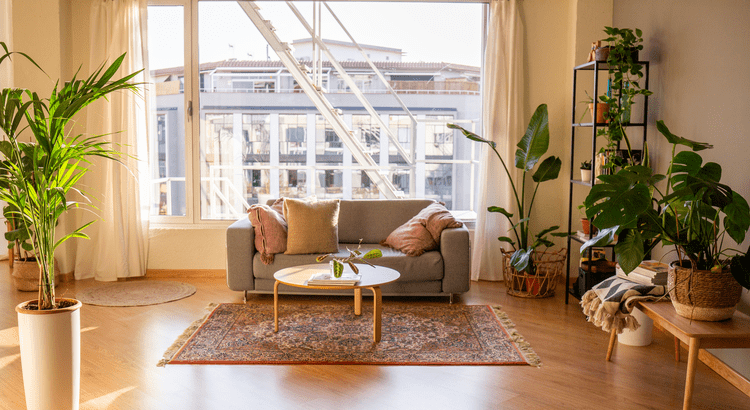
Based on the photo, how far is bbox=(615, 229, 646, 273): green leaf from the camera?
271 cm

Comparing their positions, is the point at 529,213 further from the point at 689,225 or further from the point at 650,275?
the point at 689,225

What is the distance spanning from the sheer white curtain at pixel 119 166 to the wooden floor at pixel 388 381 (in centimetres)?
148

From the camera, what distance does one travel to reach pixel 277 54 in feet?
18.4

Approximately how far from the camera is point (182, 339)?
367 cm

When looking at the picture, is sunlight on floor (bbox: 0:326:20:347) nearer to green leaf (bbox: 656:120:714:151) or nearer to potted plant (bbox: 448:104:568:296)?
potted plant (bbox: 448:104:568:296)

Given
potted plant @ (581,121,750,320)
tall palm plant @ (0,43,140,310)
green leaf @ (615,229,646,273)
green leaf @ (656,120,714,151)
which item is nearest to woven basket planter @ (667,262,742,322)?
potted plant @ (581,121,750,320)

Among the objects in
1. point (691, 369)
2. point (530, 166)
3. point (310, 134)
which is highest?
point (310, 134)

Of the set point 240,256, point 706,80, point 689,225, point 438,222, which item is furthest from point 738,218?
point 240,256

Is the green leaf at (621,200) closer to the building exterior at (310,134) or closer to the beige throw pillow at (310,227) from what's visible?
the beige throw pillow at (310,227)

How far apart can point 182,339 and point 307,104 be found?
113 inches

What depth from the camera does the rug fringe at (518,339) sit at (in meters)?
3.34

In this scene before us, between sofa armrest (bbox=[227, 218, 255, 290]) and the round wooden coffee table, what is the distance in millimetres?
670

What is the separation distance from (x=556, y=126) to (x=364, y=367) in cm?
305

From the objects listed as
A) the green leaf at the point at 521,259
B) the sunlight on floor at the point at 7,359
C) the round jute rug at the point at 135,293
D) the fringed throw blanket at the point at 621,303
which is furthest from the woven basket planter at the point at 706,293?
the round jute rug at the point at 135,293
